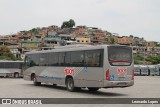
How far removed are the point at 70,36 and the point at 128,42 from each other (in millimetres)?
29919

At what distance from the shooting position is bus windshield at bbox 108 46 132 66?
796 inches

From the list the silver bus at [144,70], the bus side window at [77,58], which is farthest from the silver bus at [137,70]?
the bus side window at [77,58]

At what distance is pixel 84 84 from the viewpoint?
21859mm

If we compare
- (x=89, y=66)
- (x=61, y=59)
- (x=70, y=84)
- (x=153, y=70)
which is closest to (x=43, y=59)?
(x=61, y=59)

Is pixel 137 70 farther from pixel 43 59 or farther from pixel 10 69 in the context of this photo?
pixel 43 59

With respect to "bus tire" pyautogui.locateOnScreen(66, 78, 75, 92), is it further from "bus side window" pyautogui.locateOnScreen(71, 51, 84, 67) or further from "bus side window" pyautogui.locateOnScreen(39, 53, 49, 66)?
"bus side window" pyautogui.locateOnScreen(39, 53, 49, 66)

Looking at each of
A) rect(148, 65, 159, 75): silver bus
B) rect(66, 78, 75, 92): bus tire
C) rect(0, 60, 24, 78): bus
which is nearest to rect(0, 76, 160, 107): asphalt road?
rect(66, 78, 75, 92): bus tire

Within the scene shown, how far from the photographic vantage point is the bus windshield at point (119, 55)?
20219 millimetres

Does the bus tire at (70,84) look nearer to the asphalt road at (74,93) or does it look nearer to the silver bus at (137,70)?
the asphalt road at (74,93)

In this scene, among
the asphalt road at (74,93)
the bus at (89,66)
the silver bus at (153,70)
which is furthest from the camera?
the silver bus at (153,70)

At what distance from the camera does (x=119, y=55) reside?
20.5 meters

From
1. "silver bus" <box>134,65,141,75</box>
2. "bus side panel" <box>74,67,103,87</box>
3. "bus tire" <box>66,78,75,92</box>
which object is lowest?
"silver bus" <box>134,65,141,75</box>

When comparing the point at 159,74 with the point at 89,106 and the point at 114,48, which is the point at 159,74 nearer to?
the point at 114,48

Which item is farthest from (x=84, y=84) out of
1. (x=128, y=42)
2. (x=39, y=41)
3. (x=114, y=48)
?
(x=128, y=42)
